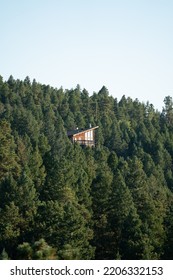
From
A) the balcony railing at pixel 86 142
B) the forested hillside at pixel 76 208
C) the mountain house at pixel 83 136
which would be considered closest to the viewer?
the forested hillside at pixel 76 208

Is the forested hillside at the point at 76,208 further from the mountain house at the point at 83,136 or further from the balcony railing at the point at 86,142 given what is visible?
the balcony railing at the point at 86,142

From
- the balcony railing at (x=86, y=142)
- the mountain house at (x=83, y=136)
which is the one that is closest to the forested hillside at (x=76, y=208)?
the mountain house at (x=83, y=136)

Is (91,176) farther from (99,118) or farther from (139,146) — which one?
(99,118)

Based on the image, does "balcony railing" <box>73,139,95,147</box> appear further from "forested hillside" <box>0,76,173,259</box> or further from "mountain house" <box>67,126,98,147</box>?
"forested hillside" <box>0,76,173,259</box>

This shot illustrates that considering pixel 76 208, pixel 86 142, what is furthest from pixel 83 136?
pixel 76 208

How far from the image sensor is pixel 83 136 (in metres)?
83.6

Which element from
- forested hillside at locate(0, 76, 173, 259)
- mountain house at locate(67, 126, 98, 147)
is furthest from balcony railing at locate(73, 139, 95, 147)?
forested hillside at locate(0, 76, 173, 259)

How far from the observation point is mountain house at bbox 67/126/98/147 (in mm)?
81956

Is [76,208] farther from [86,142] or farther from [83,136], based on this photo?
[86,142]

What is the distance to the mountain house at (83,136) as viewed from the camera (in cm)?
8196

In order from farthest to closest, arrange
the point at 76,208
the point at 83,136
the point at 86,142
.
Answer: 1. the point at 86,142
2. the point at 83,136
3. the point at 76,208

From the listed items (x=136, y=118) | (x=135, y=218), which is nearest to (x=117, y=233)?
(x=135, y=218)

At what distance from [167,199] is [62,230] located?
21476 millimetres

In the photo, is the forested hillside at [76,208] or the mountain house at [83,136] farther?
the mountain house at [83,136]
